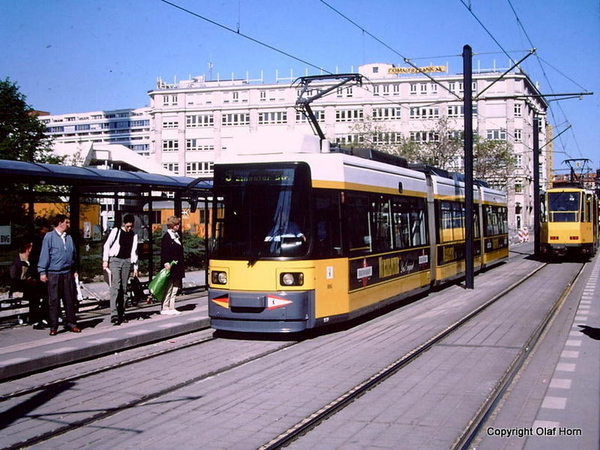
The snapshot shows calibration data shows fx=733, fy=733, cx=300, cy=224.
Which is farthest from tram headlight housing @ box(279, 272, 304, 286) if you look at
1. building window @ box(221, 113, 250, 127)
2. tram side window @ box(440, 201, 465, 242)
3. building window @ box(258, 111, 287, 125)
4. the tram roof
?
building window @ box(221, 113, 250, 127)

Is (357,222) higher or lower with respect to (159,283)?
higher

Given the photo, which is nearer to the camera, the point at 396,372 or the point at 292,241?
the point at 396,372

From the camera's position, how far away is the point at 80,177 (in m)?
13.4

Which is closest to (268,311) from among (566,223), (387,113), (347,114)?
(566,223)

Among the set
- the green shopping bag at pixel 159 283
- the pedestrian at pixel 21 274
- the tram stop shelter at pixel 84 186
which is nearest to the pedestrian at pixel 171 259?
the green shopping bag at pixel 159 283

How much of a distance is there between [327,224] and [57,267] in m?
4.30

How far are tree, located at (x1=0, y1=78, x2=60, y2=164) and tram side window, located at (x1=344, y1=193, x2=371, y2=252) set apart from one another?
124 ft

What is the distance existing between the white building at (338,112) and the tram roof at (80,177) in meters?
71.6

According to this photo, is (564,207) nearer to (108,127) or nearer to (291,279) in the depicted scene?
(291,279)

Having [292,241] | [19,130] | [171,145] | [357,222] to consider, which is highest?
[171,145]

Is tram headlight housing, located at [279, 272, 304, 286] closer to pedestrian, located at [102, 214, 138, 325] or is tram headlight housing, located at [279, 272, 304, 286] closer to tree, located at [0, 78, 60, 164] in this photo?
pedestrian, located at [102, 214, 138, 325]

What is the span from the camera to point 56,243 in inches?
451

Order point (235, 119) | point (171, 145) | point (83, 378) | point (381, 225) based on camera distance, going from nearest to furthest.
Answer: point (83, 378)
point (381, 225)
point (235, 119)
point (171, 145)

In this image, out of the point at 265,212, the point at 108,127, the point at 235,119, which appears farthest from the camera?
the point at 108,127
